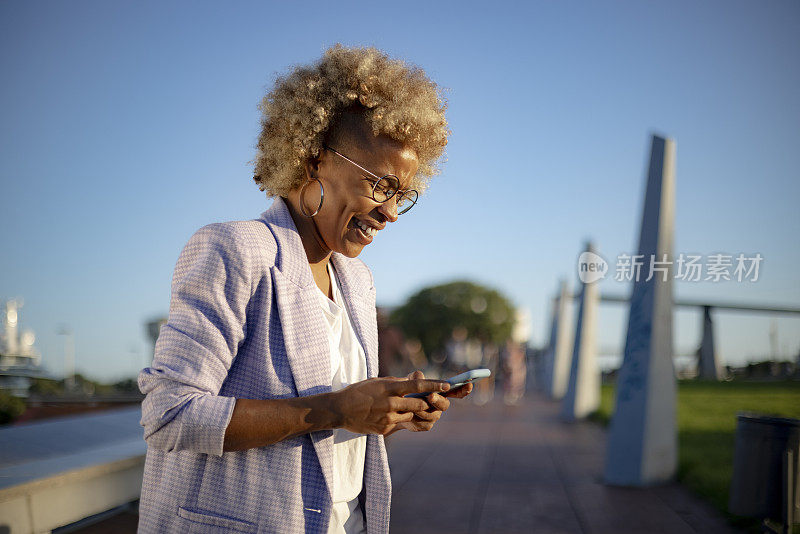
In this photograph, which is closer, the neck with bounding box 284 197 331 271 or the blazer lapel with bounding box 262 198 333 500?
the blazer lapel with bounding box 262 198 333 500

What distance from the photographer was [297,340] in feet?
4.97

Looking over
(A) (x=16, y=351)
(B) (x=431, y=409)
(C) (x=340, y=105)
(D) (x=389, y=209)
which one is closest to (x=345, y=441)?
(B) (x=431, y=409)

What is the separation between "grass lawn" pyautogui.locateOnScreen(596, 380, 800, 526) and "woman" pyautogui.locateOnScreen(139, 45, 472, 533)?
5114 mm

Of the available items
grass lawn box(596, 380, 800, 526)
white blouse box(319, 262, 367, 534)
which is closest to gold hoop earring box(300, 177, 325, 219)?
white blouse box(319, 262, 367, 534)

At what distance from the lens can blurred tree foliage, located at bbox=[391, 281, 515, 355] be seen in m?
56.7

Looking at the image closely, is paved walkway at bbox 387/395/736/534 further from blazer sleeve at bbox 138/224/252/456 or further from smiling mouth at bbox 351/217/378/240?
blazer sleeve at bbox 138/224/252/456

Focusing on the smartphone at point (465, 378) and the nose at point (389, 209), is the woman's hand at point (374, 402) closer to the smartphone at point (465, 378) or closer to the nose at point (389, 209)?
the smartphone at point (465, 378)

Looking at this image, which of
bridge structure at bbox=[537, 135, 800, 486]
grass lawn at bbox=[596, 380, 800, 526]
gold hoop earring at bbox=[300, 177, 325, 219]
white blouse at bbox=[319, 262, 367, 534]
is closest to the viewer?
white blouse at bbox=[319, 262, 367, 534]

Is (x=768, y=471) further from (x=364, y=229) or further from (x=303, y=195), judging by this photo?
(x=303, y=195)

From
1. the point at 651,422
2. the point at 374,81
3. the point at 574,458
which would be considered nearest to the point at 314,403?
the point at 374,81

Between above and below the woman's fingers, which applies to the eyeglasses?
above

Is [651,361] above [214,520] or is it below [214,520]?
above

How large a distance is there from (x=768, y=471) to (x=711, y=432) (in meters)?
5.81

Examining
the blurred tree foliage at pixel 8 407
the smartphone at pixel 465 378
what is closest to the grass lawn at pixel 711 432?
the smartphone at pixel 465 378
